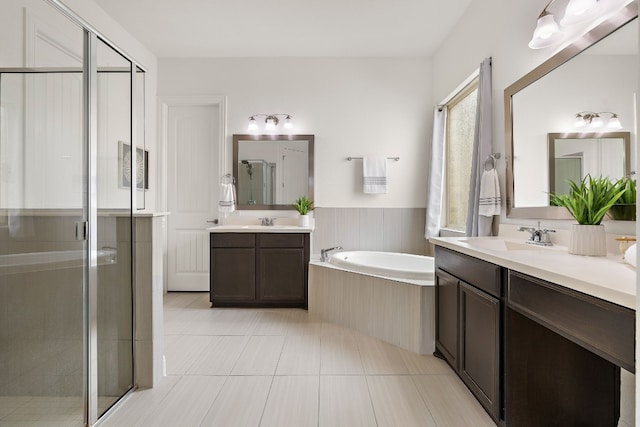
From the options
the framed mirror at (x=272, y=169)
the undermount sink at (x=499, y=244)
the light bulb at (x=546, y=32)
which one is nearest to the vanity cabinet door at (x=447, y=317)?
the undermount sink at (x=499, y=244)

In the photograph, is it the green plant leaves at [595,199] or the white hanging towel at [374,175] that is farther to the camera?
the white hanging towel at [374,175]

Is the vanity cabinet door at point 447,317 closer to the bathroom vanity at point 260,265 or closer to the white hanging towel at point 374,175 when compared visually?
the bathroom vanity at point 260,265

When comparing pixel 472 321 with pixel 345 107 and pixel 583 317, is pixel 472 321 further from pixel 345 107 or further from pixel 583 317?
pixel 345 107

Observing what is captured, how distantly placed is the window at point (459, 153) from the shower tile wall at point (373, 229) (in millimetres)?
357

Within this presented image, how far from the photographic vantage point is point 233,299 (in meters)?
3.46

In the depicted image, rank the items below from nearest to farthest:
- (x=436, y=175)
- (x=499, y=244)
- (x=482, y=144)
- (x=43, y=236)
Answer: (x=43, y=236)
(x=499, y=244)
(x=482, y=144)
(x=436, y=175)

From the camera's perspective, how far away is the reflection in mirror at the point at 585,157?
151 cm

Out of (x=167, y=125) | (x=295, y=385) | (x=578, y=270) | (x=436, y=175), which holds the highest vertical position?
(x=167, y=125)

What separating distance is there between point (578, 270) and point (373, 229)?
279cm

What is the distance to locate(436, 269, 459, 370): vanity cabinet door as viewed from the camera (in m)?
1.99

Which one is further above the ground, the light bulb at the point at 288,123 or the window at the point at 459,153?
the light bulb at the point at 288,123

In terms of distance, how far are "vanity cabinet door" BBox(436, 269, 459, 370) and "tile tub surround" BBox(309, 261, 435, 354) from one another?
11cm

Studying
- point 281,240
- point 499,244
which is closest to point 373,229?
point 281,240

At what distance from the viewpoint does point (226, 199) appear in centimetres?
381
